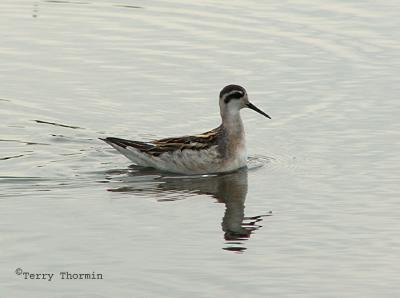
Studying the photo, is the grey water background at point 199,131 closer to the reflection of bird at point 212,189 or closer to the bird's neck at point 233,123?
the reflection of bird at point 212,189

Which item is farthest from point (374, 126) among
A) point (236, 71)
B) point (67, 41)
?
point (67, 41)

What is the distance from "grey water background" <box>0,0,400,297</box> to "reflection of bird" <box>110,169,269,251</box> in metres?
0.05

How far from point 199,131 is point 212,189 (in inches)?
118

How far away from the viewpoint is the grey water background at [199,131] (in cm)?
1667

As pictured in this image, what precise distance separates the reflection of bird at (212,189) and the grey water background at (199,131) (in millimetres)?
52

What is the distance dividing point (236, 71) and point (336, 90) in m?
2.48

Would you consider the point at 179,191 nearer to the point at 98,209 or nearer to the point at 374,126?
the point at 98,209

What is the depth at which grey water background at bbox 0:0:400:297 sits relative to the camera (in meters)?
16.7

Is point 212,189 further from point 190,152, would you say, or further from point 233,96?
point 233,96

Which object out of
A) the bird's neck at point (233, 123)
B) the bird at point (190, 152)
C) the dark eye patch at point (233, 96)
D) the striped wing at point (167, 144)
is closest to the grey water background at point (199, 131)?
the bird at point (190, 152)

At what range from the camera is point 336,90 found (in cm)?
2680

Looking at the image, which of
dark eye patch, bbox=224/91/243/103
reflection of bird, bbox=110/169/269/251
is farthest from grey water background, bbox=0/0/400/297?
dark eye patch, bbox=224/91/243/103

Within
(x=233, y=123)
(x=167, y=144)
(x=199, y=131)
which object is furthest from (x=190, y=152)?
(x=199, y=131)

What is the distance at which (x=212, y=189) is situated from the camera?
22.0 metres
